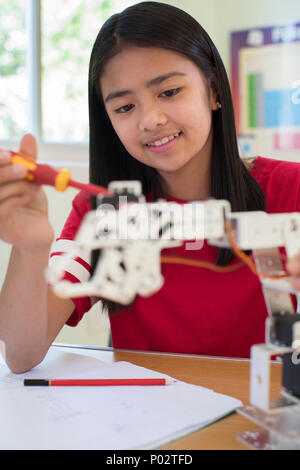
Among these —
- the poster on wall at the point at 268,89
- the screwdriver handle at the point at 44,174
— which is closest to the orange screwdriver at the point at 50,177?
the screwdriver handle at the point at 44,174

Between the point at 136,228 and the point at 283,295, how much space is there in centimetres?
19

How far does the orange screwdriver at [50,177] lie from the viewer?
585 mm

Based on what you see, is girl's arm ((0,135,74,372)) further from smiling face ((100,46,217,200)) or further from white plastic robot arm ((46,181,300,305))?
smiling face ((100,46,217,200))

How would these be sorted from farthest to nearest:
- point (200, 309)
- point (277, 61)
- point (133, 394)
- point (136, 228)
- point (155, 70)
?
point (277, 61), point (200, 309), point (155, 70), point (133, 394), point (136, 228)

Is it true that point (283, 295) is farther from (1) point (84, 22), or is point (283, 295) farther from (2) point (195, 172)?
(1) point (84, 22)

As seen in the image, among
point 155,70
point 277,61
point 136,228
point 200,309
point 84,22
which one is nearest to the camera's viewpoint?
point 136,228

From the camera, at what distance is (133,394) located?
747 mm

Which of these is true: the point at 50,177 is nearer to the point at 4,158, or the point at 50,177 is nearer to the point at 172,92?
the point at 4,158

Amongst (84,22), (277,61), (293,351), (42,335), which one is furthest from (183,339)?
(84,22)

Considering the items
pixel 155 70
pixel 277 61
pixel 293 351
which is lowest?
pixel 293 351

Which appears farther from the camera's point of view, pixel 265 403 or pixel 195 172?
pixel 195 172

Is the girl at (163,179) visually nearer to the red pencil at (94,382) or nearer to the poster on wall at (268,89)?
the red pencil at (94,382)

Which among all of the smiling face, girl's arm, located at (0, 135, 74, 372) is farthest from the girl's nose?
girl's arm, located at (0, 135, 74, 372)

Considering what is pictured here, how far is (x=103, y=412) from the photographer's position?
688 millimetres
